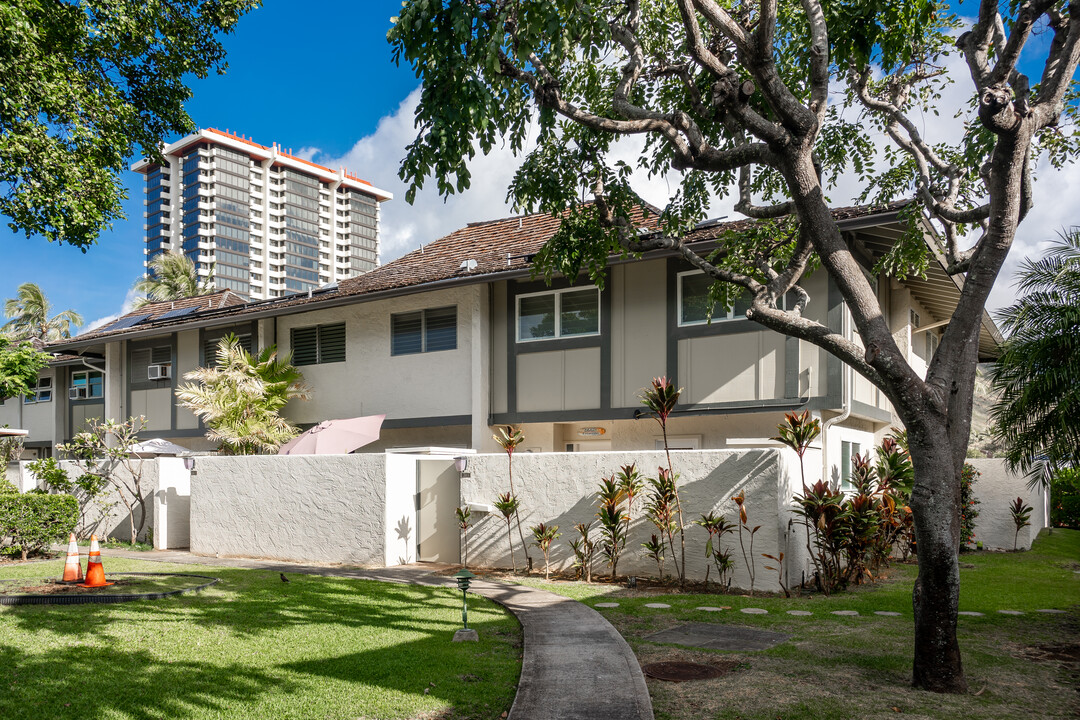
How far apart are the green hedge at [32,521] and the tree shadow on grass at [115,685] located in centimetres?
985

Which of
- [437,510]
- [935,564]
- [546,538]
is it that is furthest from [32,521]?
[935,564]

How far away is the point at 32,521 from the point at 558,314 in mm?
11461

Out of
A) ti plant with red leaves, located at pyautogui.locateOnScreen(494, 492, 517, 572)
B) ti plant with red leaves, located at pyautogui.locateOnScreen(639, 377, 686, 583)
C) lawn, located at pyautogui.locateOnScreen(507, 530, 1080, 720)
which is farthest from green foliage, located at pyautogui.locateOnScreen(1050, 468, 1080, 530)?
ti plant with red leaves, located at pyautogui.locateOnScreen(494, 492, 517, 572)

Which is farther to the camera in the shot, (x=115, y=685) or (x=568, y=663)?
(x=568, y=663)

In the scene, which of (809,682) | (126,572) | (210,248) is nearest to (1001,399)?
(809,682)

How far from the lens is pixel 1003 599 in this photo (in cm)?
1109

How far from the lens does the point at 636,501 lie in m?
12.6

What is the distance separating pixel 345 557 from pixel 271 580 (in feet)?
8.66

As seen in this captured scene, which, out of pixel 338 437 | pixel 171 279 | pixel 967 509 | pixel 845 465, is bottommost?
pixel 967 509

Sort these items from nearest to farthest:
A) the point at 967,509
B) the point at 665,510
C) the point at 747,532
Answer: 1. the point at 747,532
2. the point at 665,510
3. the point at 967,509

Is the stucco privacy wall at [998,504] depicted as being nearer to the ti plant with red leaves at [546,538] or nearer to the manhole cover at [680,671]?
the ti plant with red leaves at [546,538]

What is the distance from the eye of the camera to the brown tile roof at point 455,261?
1766 centimetres

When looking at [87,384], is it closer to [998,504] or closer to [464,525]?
[464,525]

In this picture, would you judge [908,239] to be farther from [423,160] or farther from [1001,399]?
[423,160]
